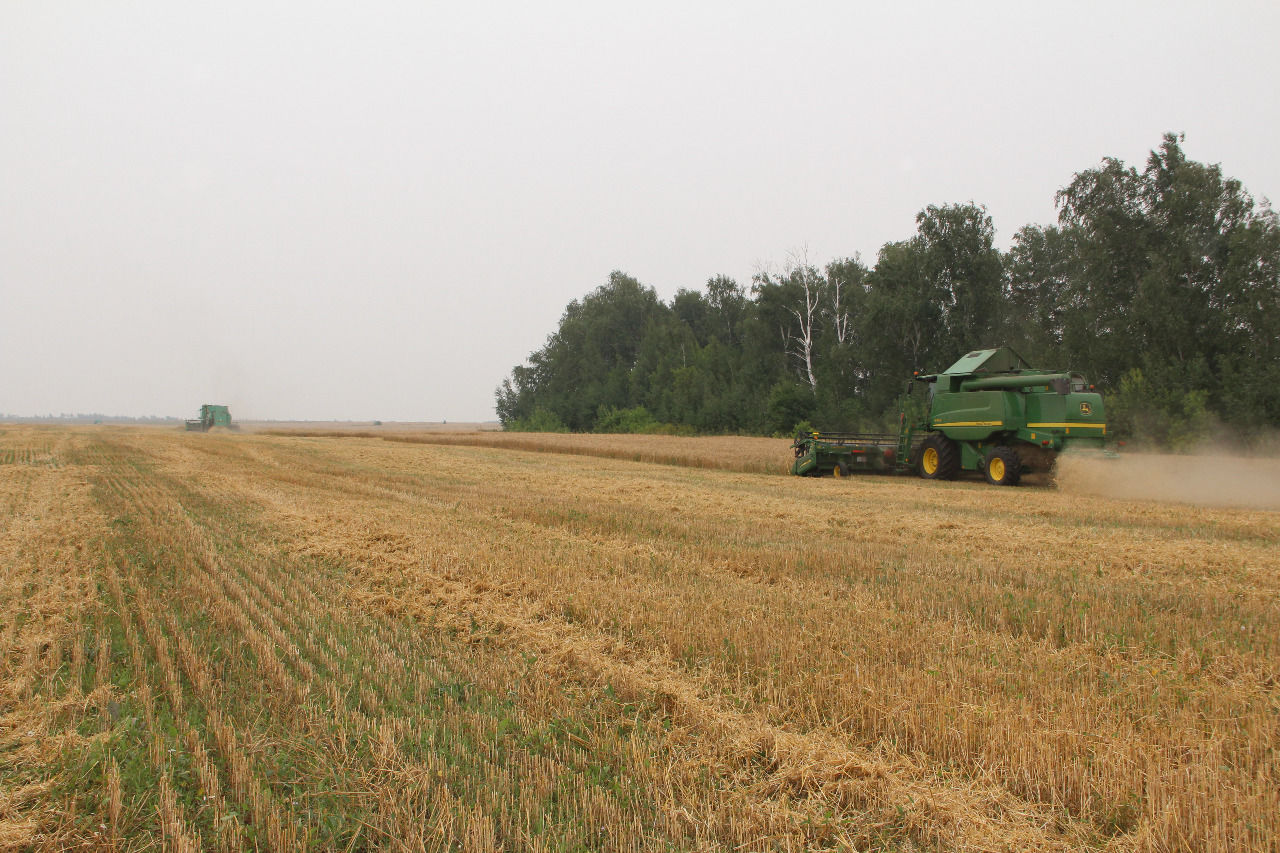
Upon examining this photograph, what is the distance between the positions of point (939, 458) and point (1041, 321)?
24.0m

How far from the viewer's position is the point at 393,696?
3902 mm

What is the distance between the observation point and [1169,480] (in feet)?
47.7

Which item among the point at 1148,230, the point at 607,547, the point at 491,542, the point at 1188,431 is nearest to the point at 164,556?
the point at 491,542

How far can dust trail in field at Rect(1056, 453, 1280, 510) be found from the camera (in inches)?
556

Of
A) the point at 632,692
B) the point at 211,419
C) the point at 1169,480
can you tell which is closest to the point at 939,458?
the point at 1169,480

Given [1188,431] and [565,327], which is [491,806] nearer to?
[1188,431]

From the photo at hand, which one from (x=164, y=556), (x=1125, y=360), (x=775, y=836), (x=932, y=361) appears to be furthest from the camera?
(x=932, y=361)

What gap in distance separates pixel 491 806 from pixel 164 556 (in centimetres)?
623

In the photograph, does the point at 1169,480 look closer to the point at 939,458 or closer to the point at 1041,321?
the point at 939,458

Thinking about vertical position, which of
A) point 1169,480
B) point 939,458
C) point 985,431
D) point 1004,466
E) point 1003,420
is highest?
point 1003,420

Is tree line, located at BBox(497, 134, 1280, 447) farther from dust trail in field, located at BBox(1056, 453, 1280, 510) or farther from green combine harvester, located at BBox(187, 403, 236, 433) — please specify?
green combine harvester, located at BBox(187, 403, 236, 433)

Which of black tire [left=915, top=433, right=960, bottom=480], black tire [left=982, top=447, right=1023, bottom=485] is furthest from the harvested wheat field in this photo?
black tire [left=915, top=433, right=960, bottom=480]

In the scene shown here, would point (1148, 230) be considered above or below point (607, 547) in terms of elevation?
above

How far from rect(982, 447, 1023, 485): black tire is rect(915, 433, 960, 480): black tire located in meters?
1.00
